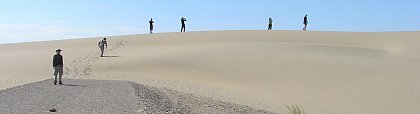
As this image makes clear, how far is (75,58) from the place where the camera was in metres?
24.5

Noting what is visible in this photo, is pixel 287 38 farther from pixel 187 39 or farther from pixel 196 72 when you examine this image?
pixel 196 72

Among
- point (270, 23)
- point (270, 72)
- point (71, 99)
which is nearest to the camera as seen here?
point (71, 99)

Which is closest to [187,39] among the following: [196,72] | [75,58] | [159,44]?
[159,44]

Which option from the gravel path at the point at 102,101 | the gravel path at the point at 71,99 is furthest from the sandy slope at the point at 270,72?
the gravel path at the point at 71,99

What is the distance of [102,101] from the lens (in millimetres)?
10641

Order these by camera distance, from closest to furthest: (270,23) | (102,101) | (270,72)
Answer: (102,101) < (270,72) < (270,23)

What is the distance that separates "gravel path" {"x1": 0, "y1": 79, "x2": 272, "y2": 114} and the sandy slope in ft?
7.28

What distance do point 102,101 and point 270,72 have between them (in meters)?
10.8

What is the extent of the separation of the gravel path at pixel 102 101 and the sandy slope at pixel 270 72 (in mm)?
2219

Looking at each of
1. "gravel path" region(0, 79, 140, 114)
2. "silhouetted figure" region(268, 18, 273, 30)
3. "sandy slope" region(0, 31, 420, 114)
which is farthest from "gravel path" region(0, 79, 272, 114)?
"silhouetted figure" region(268, 18, 273, 30)

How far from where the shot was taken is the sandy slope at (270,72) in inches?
644

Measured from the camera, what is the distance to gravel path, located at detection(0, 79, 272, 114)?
961 cm

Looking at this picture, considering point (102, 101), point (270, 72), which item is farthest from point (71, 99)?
point (270, 72)

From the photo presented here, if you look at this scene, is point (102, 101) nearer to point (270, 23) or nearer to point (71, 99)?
point (71, 99)
